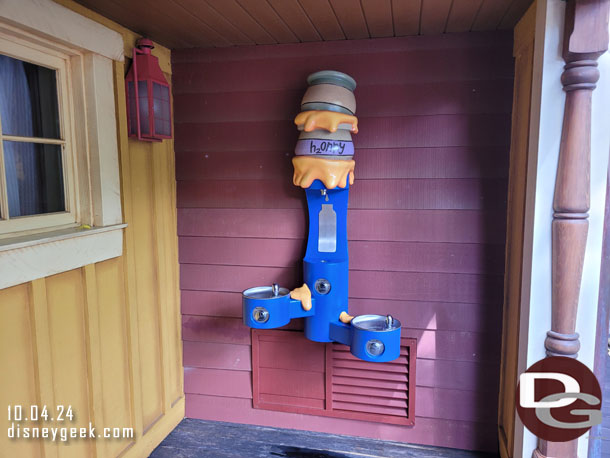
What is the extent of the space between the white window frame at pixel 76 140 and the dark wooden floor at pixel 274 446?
1153 mm

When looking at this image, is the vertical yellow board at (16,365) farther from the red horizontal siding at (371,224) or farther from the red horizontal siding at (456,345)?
the red horizontal siding at (456,345)

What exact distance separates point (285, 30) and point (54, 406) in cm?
190

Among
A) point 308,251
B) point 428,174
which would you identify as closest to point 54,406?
point 308,251

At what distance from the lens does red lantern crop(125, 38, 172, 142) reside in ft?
7.04

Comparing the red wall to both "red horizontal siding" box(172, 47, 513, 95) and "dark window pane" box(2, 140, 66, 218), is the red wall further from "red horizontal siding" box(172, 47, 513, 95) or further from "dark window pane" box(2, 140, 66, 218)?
"dark window pane" box(2, 140, 66, 218)

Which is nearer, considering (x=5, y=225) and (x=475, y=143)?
(x=5, y=225)

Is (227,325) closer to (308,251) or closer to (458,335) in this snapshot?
(308,251)

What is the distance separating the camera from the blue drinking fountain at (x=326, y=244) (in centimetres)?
208

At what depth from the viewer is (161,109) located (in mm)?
2285

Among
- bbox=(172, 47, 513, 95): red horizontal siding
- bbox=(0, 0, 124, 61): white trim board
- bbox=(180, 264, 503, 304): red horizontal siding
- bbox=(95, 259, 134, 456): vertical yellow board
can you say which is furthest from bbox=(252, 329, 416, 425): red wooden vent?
bbox=(0, 0, 124, 61): white trim board

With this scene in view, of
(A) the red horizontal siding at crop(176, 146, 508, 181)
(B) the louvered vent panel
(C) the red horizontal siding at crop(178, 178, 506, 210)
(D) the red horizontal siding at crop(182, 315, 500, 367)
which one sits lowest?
(B) the louvered vent panel

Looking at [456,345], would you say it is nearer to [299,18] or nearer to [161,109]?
[299,18]

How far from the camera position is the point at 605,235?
5.29 feet

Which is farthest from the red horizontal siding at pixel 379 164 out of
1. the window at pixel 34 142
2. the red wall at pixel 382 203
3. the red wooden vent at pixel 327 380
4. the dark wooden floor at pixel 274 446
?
the dark wooden floor at pixel 274 446
